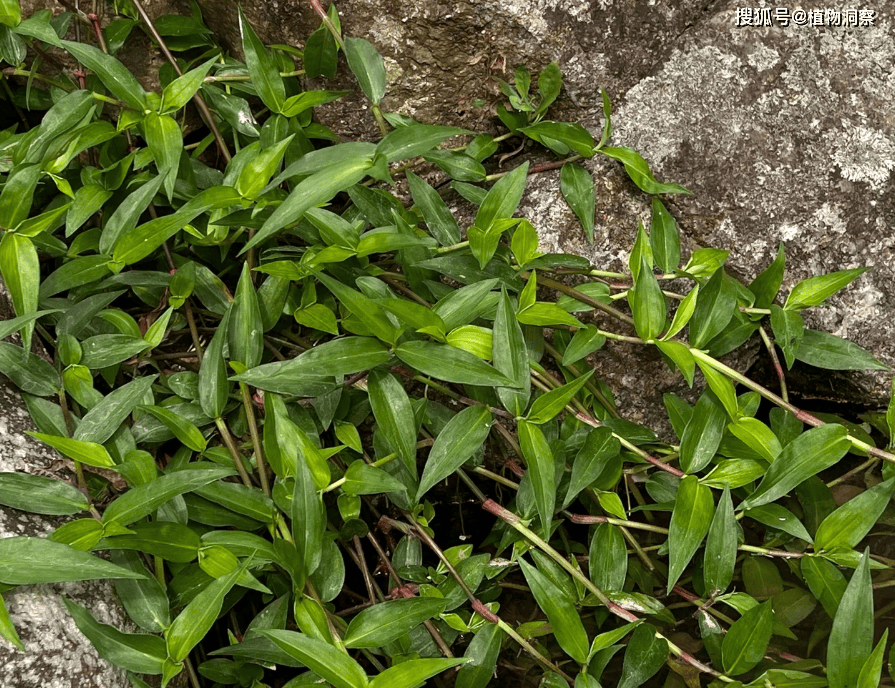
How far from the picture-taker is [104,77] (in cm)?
102

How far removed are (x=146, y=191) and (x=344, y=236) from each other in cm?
25

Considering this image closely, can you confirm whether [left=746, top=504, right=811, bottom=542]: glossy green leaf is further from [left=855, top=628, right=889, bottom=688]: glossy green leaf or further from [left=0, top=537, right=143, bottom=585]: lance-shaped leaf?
[left=0, top=537, right=143, bottom=585]: lance-shaped leaf

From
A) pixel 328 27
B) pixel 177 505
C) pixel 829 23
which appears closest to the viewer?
pixel 177 505

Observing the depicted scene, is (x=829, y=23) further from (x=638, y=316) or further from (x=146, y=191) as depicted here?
(x=146, y=191)

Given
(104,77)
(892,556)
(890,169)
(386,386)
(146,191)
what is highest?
(104,77)

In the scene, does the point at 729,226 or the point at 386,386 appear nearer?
the point at 386,386

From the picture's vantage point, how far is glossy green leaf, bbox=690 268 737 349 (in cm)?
99

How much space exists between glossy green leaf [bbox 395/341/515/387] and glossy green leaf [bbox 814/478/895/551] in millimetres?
461

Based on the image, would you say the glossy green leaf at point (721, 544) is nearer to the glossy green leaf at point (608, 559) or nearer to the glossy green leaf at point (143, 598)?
the glossy green leaf at point (608, 559)

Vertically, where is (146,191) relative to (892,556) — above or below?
above

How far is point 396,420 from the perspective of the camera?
91 cm

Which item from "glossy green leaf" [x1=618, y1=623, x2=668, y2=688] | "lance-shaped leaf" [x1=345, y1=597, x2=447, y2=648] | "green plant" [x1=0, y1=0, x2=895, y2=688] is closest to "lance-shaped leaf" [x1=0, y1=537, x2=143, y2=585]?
"green plant" [x1=0, y1=0, x2=895, y2=688]

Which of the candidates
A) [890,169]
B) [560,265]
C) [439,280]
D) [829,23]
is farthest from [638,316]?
[829,23]

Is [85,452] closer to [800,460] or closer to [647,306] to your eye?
[647,306]
